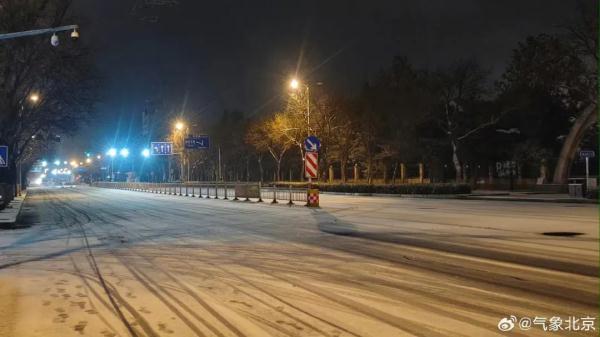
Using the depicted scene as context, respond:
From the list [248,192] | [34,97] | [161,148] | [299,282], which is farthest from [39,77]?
[299,282]

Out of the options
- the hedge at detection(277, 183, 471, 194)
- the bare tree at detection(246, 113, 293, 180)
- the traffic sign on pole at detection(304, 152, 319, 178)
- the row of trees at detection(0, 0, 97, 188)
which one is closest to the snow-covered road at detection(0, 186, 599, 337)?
the traffic sign on pole at detection(304, 152, 319, 178)

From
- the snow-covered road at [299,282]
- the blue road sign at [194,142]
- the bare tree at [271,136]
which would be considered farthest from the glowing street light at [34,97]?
the bare tree at [271,136]

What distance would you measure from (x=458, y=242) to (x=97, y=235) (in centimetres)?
1189

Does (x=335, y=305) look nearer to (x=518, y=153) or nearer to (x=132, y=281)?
(x=132, y=281)

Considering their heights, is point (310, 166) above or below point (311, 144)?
below

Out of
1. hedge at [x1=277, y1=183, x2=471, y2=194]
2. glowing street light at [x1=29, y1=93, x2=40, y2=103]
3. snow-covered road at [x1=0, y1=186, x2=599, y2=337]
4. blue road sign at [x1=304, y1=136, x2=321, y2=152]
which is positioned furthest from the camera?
hedge at [x1=277, y1=183, x2=471, y2=194]

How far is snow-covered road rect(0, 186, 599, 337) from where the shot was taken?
23.5 ft

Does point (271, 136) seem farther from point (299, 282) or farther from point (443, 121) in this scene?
point (299, 282)

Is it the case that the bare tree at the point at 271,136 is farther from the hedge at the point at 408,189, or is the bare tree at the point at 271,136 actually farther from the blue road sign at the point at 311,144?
the blue road sign at the point at 311,144

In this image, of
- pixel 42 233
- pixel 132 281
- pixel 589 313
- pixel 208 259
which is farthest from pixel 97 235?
pixel 589 313

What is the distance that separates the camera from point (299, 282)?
9.77 meters

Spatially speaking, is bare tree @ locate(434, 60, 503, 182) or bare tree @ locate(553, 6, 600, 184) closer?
bare tree @ locate(553, 6, 600, 184)

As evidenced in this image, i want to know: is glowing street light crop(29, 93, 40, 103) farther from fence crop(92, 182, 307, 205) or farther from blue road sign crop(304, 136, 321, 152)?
blue road sign crop(304, 136, 321, 152)

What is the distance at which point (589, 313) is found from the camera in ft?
24.1
